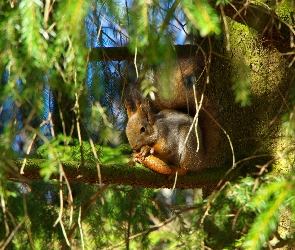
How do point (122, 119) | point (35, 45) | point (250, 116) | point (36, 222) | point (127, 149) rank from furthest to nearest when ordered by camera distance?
point (122, 119), point (127, 149), point (36, 222), point (250, 116), point (35, 45)

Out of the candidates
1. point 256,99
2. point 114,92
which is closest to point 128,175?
point 114,92

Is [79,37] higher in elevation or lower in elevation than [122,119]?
higher

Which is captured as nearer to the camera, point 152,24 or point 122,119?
point 152,24

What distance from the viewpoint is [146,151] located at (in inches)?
97.1

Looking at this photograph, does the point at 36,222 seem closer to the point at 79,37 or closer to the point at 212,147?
the point at 212,147

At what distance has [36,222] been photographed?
2.46 metres

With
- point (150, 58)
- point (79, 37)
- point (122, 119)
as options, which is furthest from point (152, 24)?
point (122, 119)

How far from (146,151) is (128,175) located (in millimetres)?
451

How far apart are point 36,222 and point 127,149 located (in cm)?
55

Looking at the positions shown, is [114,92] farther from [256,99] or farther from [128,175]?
[256,99]

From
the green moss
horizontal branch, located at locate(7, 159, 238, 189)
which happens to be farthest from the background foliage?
horizontal branch, located at locate(7, 159, 238, 189)

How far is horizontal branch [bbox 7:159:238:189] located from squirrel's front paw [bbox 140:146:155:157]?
0.82 ft

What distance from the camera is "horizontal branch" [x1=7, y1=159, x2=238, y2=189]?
1.88 meters

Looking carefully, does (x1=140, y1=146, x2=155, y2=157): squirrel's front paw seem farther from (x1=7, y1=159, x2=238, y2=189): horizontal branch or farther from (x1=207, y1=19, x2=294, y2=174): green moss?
(x1=207, y1=19, x2=294, y2=174): green moss
